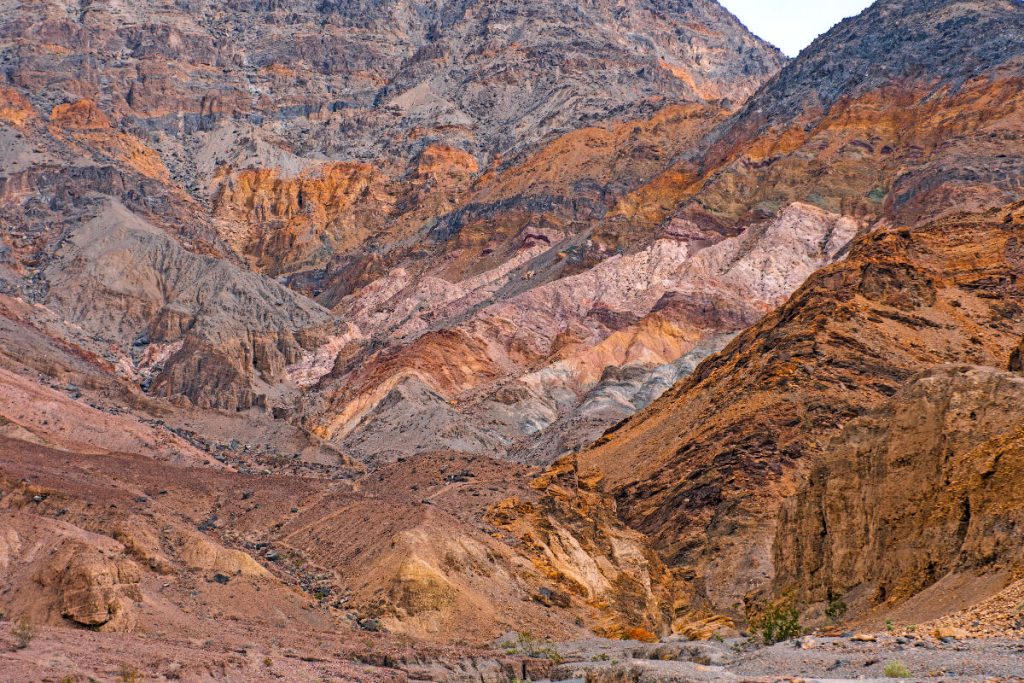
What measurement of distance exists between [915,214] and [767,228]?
1784cm

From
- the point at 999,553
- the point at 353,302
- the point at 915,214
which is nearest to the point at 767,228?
the point at 915,214

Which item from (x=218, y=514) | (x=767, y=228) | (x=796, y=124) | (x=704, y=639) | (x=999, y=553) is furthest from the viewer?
(x=796, y=124)

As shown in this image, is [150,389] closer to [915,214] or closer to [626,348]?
[626,348]

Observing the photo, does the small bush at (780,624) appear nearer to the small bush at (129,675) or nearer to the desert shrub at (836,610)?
the desert shrub at (836,610)

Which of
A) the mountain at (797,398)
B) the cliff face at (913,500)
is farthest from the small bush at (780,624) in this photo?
the mountain at (797,398)

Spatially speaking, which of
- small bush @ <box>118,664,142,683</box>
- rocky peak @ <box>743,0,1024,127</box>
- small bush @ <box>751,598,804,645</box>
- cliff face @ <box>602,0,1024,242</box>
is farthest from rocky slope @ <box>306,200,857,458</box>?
small bush @ <box>118,664,142,683</box>

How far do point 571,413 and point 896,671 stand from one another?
86842 millimetres

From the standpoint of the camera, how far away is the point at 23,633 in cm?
3638

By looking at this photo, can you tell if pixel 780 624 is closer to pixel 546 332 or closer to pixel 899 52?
pixel 546 332

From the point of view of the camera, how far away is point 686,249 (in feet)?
503

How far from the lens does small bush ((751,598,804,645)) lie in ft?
133

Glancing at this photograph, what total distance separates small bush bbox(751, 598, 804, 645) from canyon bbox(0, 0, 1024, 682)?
0.59m

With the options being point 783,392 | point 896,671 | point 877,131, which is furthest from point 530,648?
point 877,131

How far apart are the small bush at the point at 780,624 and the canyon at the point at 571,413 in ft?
1.93
